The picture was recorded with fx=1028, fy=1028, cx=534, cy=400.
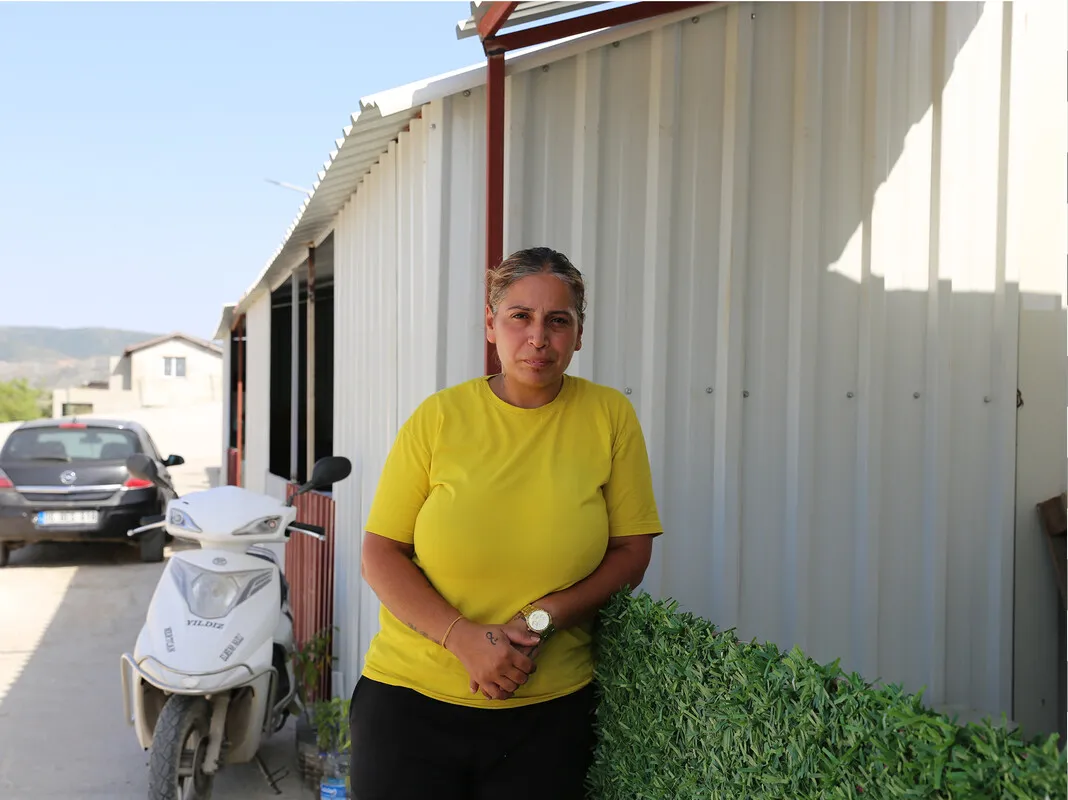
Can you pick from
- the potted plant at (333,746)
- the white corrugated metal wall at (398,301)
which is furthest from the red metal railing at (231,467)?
the potted plant at (333,746)

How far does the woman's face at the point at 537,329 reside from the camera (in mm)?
2506

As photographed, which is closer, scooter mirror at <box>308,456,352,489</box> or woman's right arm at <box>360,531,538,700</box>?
woman's right arm at <box>360,531,538,700</box>

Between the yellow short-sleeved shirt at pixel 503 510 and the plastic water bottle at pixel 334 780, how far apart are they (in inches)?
93.6

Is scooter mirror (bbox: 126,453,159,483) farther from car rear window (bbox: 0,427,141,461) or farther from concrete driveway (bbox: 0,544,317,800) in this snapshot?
car rear window (bbox: 0,427,141,461)

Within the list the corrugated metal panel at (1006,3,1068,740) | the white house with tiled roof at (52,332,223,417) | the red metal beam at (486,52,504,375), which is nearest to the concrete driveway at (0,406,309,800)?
the red metal beam at (486,52,504,375)

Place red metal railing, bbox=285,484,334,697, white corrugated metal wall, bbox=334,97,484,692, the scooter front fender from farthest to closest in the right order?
red metal railing, bbox=285,484,334,697, the scooter front fender, white corrugated metal wall, bbox=334,97,484,692

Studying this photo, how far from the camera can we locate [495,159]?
13.0 feet

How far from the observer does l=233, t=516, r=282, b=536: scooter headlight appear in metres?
4.81

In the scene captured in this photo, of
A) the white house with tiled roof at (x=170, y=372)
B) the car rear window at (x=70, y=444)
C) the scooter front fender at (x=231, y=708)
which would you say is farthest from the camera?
the white house with tiled roof at (x=170, y=372)

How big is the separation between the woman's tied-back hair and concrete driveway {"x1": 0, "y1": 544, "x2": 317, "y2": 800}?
357 cm

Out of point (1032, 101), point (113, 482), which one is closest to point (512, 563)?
point (1032, 101)

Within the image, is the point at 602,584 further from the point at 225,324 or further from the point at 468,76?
the point at 225,324

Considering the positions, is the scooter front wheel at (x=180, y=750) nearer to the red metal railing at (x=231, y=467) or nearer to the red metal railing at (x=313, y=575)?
the red metal railing at (x=313, y=575)

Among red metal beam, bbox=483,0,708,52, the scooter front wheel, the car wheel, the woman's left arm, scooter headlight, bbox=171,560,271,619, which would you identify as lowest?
the car wheel
